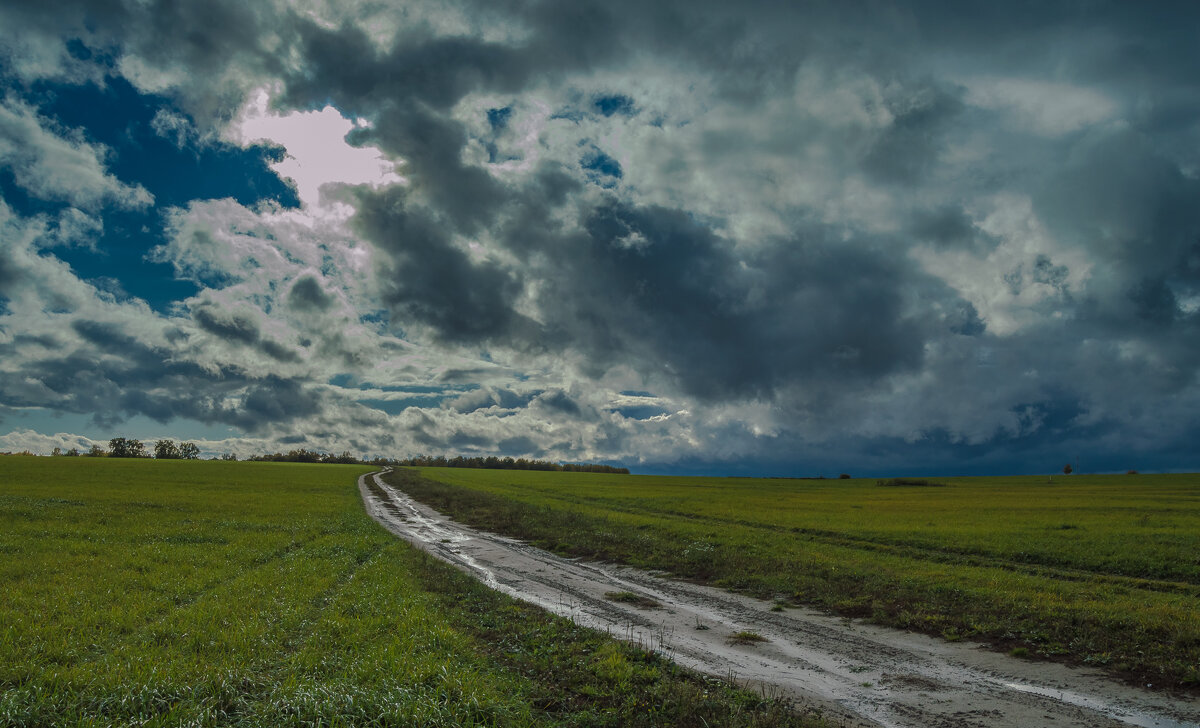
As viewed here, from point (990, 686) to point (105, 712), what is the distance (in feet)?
48.3

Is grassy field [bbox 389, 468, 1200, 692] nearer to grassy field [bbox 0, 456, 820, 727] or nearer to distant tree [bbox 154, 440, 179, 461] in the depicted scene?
grassy field [bbox 0, 456, 820, 727]

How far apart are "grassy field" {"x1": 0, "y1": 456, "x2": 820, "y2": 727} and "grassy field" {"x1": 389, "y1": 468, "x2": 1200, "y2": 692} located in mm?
8432

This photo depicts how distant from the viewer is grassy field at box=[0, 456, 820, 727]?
A: 328 inches

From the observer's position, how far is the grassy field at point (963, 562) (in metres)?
13.3

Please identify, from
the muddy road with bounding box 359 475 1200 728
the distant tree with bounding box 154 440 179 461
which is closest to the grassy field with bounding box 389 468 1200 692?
the muddy road with bounding box 359 475 1200 728

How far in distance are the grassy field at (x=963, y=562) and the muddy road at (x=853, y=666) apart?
48.9 inches

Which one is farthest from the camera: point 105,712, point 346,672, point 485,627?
point 485,627

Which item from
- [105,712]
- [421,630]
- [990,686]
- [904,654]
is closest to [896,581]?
[904,654]

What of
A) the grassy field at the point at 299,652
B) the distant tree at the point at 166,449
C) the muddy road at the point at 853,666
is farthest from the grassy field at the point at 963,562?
the distant tree at the point at 166,449

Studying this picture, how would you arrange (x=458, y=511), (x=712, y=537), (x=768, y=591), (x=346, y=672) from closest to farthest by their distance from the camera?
(x=346, y=672) < (x=768, y=591) < (x=712, y=537) < (x=458, y=511)

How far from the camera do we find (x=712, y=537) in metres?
30.0

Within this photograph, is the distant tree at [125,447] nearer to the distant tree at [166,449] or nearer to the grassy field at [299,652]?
the distant tree at [166,449]

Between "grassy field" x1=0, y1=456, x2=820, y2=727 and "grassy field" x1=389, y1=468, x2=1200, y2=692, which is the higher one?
"grassy field" x1=0, y1=456, x2=820, y2=727

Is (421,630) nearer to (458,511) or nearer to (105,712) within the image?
(105,712)
